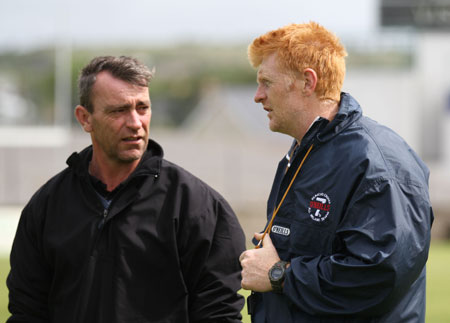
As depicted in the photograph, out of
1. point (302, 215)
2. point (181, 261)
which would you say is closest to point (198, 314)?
point (181, 261)

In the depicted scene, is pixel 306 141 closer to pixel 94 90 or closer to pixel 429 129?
pixel 94 90

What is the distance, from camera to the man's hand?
282 centimetres

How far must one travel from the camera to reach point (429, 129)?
3816 centimetres

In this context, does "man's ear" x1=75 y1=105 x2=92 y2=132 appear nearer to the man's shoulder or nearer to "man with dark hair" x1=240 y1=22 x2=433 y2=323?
the man's shoulder

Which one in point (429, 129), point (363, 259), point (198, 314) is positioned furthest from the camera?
point (429, 129)

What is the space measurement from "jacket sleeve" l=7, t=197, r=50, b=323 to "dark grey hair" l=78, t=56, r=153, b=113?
21.9 inches

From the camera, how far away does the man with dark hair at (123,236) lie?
3180 millimetres

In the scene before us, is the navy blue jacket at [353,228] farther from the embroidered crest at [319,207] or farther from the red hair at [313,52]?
the red hair at [313,52]

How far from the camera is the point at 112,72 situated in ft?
11.1

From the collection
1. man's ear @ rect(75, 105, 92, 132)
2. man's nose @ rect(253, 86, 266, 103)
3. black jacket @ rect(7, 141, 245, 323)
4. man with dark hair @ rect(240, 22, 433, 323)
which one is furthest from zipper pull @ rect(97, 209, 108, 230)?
man's nose @ rect(253, 86, 266, 103)

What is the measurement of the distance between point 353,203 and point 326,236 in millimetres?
152

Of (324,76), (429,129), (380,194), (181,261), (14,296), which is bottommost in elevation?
(429,129)

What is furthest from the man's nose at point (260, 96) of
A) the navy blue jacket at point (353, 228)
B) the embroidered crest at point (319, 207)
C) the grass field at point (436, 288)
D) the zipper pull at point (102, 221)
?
the grass field at point (436, 288)

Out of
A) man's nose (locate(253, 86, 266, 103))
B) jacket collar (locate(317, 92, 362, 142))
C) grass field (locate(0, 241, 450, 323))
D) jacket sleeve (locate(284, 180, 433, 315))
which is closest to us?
jacket sleeve (locate(284, 180, 433, 315))
